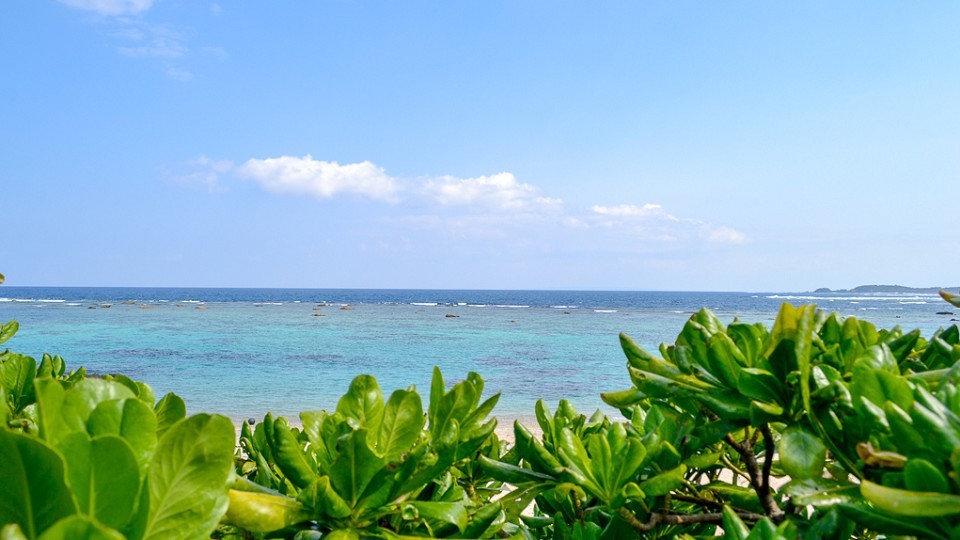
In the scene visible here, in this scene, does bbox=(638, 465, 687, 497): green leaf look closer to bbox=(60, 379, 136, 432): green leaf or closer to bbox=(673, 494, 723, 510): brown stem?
bbox=(673, 494, 723, 510): brown stem

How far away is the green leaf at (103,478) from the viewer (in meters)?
0.49

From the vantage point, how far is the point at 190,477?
571mm

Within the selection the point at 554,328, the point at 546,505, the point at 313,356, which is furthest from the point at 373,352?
the point at 546,505

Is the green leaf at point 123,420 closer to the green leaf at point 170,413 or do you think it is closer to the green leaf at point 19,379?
the green leaf at point 170,413

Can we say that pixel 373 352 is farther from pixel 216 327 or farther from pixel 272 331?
pixel 216 327

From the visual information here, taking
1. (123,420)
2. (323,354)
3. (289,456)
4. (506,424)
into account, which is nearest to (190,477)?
(123,420)

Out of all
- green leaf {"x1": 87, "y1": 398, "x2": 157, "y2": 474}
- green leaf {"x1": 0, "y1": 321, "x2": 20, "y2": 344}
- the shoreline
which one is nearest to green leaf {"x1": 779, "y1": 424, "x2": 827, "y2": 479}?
green leaf {"x1": 87, "y1": 398, "x2": 157, "y2": 474}

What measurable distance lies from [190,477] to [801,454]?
30.6 inches

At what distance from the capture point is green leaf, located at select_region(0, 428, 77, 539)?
1.51ft

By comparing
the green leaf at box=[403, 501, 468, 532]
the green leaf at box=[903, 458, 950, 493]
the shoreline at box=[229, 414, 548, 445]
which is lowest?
the shoreline at box=[229, 414, 548, 445]

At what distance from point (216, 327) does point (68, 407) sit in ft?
131

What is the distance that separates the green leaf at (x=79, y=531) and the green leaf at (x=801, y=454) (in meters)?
0.80

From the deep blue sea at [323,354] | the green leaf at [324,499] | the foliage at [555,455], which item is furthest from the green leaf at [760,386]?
the deep blue sea at [323,354]

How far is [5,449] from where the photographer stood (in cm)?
46
